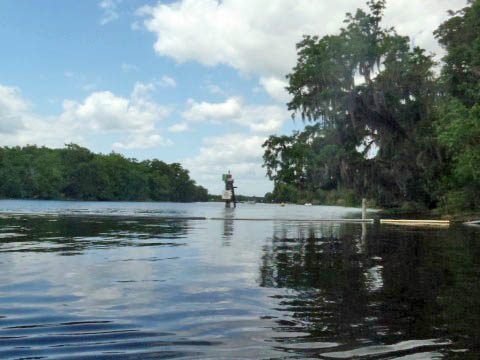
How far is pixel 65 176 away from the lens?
6068 inches

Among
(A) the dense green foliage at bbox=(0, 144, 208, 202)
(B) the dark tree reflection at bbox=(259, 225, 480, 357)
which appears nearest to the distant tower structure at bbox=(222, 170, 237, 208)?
(A) the dense green foliage at bbox=(0, 144, 208, 202)

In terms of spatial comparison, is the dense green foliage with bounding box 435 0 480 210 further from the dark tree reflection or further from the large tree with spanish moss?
the dark tree reflection

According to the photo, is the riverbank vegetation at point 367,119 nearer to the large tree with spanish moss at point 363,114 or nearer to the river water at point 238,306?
the large tree with spanish moss at point 363,114

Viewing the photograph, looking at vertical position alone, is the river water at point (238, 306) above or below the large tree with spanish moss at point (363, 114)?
below

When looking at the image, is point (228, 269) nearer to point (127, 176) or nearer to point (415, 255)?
point (415, 255)

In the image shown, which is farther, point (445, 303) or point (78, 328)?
point (445, 303)

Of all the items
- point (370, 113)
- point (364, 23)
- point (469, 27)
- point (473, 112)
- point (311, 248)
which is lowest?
point (311, 248)

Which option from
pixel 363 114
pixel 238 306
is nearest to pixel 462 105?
pixel 363 114

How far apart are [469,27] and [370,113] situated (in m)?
11.1

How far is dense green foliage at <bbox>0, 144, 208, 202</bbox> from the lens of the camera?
137375 mm

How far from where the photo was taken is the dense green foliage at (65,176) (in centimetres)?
13738

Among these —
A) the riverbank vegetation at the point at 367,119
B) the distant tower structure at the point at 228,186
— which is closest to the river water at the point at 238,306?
the riverbank vegetation at the point at 367,119

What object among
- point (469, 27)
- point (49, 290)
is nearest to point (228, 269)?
point (49, 290)

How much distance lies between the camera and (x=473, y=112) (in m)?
27.8
